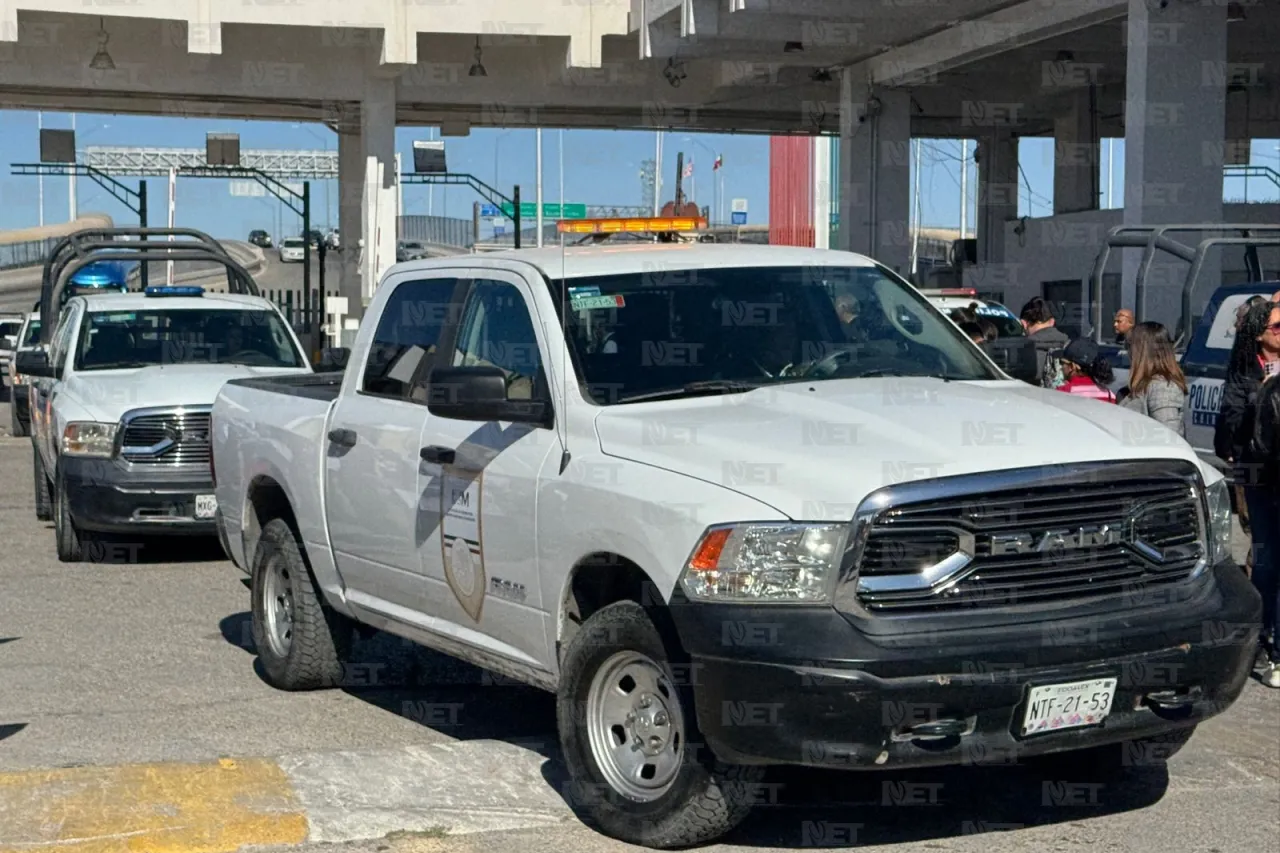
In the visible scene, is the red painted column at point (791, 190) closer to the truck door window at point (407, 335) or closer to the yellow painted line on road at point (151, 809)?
the truck door window at point (407, 335)

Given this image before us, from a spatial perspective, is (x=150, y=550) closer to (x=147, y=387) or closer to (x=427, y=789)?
(x=147, y=387)

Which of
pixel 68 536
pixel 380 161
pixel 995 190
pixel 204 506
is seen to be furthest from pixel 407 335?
pixel 995 190

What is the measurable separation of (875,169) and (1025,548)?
25.8m

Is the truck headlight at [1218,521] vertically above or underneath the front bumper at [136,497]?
above

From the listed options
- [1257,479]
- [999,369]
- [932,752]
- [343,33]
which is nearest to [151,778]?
[932,752]

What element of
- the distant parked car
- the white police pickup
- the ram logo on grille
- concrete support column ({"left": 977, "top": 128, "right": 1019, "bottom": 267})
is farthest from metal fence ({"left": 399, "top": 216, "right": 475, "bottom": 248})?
the ram logo on grille

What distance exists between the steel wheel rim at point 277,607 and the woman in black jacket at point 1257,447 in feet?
14.9

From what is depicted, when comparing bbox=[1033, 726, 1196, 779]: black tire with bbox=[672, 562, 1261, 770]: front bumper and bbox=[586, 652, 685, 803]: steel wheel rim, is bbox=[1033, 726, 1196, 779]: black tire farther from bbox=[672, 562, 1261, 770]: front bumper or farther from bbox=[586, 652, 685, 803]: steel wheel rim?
bbox=[586, 652, 685, 803]: steel wheel rim

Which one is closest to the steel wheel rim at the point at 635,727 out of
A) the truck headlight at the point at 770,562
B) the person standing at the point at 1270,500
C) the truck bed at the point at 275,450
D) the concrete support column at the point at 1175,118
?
the truck headlight at the point at 770,562

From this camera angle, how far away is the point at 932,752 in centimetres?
532

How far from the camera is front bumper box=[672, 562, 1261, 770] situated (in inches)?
204

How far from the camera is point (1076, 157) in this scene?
1502 inches

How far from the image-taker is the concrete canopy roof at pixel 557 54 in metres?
26.0

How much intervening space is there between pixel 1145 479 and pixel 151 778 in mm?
Result: 3775
